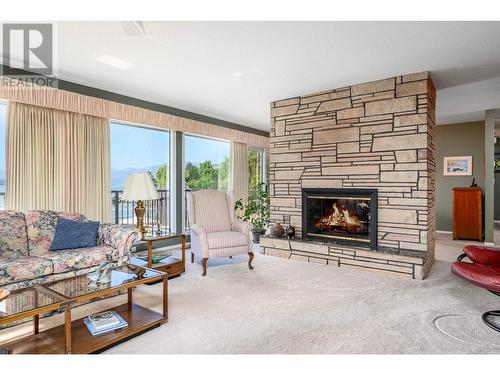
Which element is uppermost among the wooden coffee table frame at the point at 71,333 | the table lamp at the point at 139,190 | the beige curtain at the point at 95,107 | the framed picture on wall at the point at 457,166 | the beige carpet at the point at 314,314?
the beige curtain at the point at 95,107

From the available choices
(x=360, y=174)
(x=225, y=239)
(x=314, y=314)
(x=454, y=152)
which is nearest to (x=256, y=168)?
(x=360, y=174)

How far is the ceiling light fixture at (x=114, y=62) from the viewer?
3.24m

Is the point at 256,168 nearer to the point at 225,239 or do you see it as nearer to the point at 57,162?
the point at 225,239

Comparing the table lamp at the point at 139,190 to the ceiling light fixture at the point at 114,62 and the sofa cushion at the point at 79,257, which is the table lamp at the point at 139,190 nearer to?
the sofa cushion at the point at 79,257

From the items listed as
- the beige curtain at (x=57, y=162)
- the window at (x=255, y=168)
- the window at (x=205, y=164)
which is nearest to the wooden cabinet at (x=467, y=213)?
the window at (x=255, y=168)

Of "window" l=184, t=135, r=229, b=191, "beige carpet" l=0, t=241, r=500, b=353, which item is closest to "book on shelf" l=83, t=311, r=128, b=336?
"beige carpet" l=0, t=241, r=500, b=353

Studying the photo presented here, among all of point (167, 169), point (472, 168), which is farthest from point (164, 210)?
point (472, 168)

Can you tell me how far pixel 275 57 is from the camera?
10.7 ft

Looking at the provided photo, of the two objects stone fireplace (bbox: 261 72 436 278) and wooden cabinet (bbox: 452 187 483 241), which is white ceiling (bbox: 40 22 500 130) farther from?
wooden cabinet (bbox: 452 187 483 241)

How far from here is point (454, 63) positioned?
3.47m

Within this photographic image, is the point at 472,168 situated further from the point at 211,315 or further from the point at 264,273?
the point at 211,315

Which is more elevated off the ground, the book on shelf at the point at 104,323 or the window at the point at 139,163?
the window at the point at 139,163

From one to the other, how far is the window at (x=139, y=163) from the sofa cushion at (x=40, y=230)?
1.39 meters
